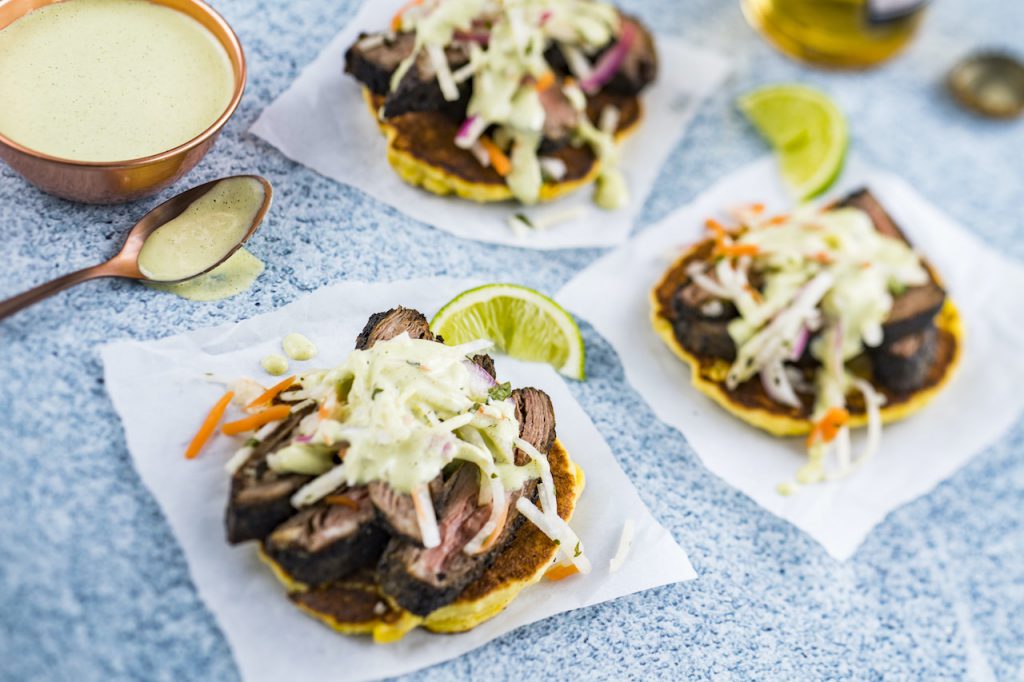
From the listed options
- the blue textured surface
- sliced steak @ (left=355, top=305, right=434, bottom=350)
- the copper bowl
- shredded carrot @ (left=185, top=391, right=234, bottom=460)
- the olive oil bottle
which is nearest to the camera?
the blue textured surface

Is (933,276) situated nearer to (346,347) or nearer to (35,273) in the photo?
(346,347)

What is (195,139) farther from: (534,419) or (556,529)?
(556,529)

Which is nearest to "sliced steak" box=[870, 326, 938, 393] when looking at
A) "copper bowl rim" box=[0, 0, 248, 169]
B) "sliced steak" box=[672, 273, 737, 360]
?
"sliced steak" box=[672, 273, 737, 360]

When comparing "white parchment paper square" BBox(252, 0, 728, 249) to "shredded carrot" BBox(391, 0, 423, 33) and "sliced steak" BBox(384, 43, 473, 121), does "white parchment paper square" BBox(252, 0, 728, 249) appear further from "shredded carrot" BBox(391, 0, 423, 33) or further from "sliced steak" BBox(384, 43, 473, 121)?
"sliced steak" BBox(384, 43, 473, 121)

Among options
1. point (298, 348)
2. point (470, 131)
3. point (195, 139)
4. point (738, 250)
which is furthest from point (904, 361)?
point (195, 139)

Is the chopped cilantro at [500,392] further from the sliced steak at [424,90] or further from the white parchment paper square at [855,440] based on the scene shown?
the sliced steak at [424,90]

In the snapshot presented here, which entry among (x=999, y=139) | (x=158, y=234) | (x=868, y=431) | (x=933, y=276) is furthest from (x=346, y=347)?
(x=999, y=139)

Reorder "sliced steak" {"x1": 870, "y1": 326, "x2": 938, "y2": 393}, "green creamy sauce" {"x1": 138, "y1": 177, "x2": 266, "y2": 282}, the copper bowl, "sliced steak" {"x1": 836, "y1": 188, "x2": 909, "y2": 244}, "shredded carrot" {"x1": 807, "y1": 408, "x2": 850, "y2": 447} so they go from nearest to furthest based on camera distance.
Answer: the copper bowl → "green creamy sauce" {"x1": 138, "y1": 177, "x2": 266, "y2": 282} → "shredded carrot" {"x1": 807, "y1": 408, "x2": 850, "y2": 447} → "sliced steak" {"x1": 870, "y1": 326, "x2": 938, "y2": 393} → "sliced steak" {"x1": 836, "y1": 188, "x2": 909, "y2": 244}

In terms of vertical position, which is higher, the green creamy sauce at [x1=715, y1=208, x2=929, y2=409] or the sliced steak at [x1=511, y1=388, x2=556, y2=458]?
the sliced steak at [x1=511, y1=388, x2=556, y2=458]

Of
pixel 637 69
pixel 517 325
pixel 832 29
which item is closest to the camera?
pixel 517 325
